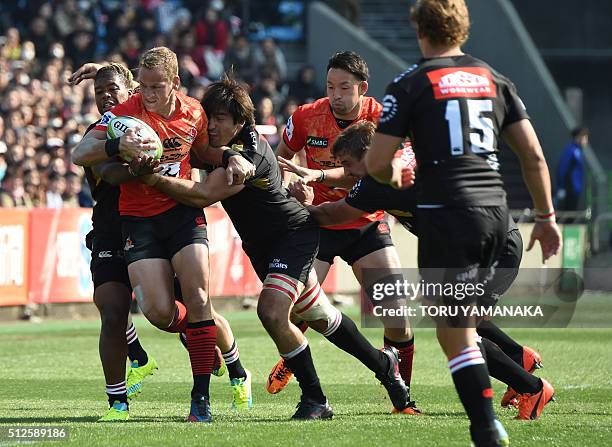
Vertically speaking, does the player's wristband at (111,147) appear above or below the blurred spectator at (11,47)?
above

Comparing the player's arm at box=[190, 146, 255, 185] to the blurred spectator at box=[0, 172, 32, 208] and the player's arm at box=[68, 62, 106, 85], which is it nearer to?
the player's arm at box=[68, 62, 106, 85]

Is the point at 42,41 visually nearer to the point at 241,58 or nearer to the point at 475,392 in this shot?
the point at 241,58

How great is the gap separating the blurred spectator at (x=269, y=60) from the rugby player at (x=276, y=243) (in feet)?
55.5

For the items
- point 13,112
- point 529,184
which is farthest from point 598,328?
point 529,184

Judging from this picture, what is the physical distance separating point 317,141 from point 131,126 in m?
2.25

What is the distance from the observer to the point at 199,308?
7938 millimetres

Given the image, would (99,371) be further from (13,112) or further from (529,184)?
(13,112)

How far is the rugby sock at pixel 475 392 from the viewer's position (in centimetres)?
603

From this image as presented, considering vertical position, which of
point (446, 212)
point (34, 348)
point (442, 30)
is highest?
point (442, 30)

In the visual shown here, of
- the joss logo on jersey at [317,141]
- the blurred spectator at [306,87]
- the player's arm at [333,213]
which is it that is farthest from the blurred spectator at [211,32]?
the player's arm at [333,213]

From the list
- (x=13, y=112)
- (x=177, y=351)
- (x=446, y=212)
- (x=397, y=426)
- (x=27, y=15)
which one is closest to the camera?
(x=446, y=212)

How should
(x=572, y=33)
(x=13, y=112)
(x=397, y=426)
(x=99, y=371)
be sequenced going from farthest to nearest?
(x=572, y=33) → (x=13, y=112) → (x=99, y=371) → (x=397, y=426)

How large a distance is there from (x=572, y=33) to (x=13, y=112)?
17.0m

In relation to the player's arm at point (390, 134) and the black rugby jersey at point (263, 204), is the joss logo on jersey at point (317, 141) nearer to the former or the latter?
the black rugby jersey at point (263, 204)
